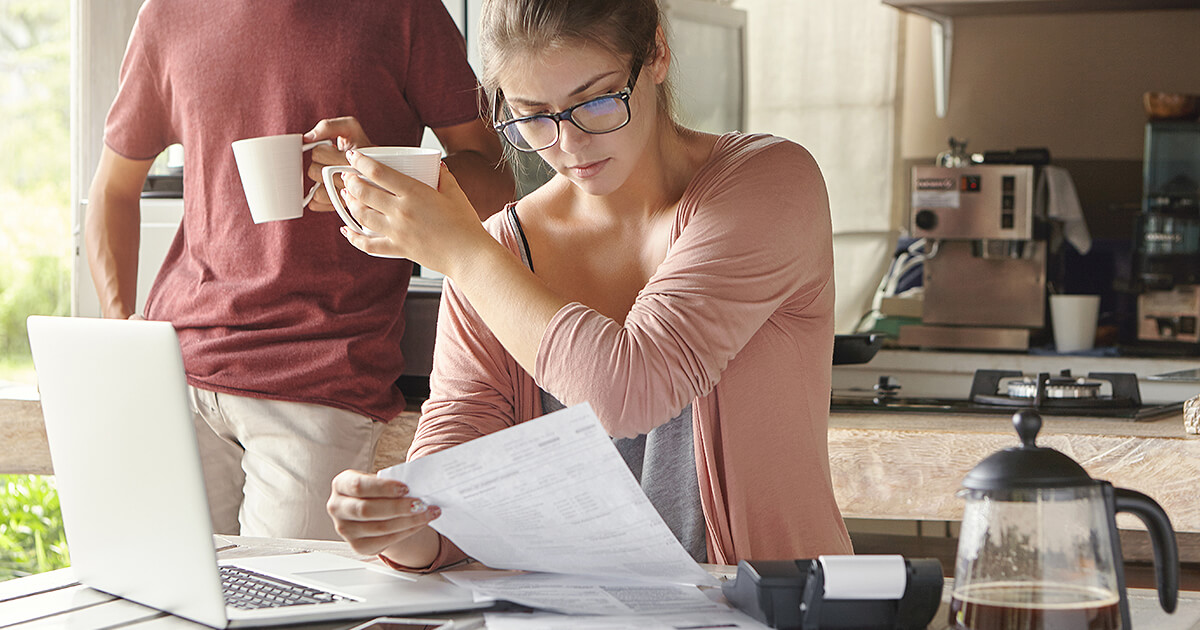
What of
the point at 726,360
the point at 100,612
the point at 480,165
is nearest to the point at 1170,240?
the point at 480,165

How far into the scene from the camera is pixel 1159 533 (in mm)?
834

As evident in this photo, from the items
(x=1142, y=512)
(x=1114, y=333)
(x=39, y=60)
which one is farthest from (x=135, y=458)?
(x=39, y=60)

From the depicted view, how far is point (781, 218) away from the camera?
121 cm

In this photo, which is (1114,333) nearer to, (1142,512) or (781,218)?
(781,218)

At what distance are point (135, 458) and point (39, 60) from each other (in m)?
5.51

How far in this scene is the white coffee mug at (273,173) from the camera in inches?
54.7

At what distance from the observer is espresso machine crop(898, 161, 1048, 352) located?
3318 mm

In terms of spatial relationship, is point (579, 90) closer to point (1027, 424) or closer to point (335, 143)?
point (335, 143)

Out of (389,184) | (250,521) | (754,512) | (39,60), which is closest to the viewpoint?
(389,184)

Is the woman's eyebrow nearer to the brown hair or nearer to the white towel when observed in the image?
the brown hair

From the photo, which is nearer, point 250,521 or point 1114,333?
point 250,521

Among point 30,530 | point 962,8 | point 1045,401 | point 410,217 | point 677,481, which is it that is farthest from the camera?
point 30,530

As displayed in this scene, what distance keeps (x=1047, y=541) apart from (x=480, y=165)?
127 cm

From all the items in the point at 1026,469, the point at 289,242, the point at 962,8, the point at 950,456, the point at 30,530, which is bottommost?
the point at 30,530
